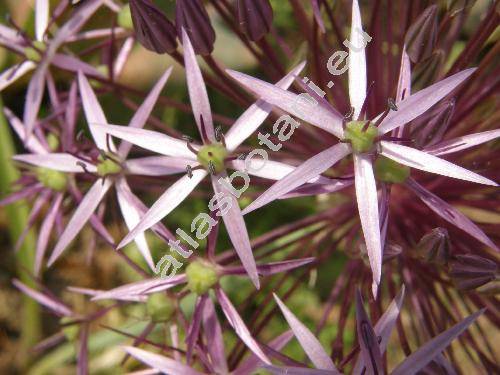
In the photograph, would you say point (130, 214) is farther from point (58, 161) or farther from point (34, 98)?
point (34, 98)

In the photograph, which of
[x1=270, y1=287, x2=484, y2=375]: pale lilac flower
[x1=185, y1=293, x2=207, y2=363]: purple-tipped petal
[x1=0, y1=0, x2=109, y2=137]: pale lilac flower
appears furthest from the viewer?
[x1=0, y1=0, x2=109, y2=137]: pale lilac flower

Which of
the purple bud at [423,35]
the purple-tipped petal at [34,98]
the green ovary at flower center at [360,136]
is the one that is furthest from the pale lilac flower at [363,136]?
the purple-tipped petal at [34,98]

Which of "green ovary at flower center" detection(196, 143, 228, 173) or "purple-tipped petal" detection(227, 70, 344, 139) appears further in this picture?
"green ovary at flower center" detection(196, 143, 228, 173)

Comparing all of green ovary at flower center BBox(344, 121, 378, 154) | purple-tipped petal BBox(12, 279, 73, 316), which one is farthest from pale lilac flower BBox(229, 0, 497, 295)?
purple-tipped petal BBox(12, 279, 73, 316)

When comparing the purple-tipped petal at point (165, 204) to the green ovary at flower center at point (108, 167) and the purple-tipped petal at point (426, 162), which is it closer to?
the green ovary at flower center at point (108, 167)

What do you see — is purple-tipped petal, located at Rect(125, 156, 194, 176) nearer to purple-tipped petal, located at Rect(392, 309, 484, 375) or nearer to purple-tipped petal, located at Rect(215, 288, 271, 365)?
purple-tipped petal, located at Rect(215, 288, 271, 365)

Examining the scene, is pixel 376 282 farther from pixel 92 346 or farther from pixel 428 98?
pixel 92 346
